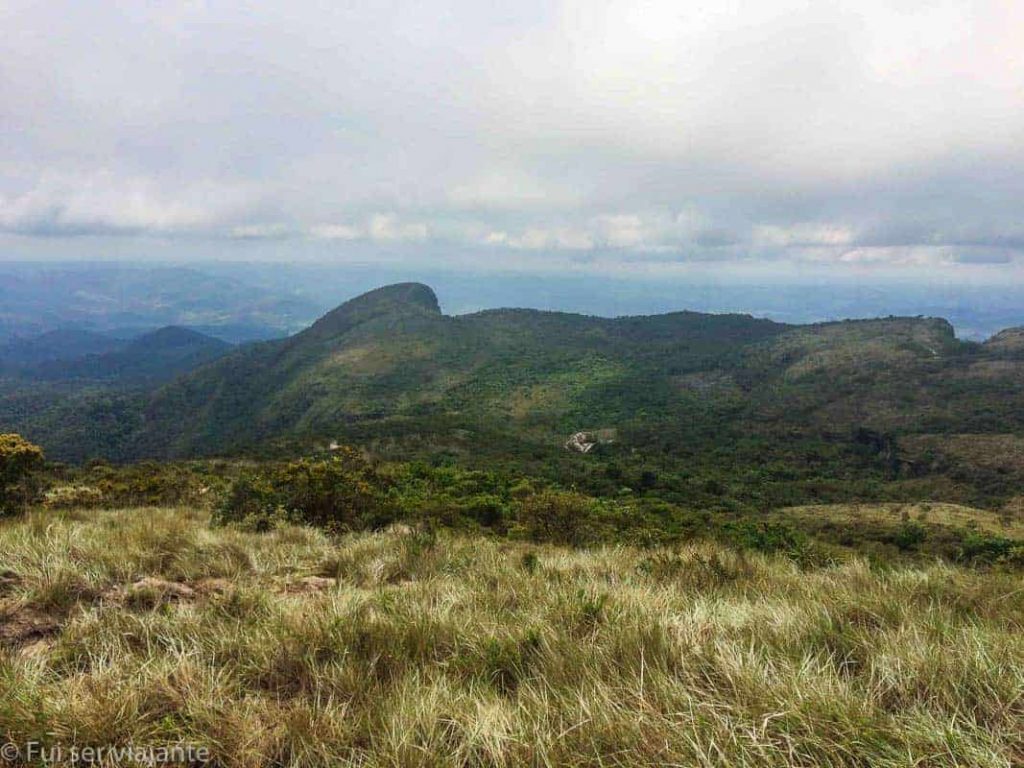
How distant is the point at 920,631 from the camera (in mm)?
2812

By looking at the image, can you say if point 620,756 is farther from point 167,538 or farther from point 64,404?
point 64,404

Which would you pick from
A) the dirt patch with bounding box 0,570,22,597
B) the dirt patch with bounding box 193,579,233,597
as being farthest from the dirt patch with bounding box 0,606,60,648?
the dirt patch with bounding box 193,579,233,597

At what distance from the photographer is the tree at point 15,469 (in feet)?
30.2

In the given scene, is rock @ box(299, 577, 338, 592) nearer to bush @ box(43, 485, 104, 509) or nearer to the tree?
the tree

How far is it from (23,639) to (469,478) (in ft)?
73.7

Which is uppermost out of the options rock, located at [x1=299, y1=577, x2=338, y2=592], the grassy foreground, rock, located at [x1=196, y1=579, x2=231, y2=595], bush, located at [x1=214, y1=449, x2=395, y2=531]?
the grassy foreground

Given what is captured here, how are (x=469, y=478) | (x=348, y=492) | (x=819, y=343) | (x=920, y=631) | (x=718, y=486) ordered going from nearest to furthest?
(x=920, y=631) < (x=348, y=492) < (x=469, y=478) < (x=718, y=486) < (x=819, y=343)

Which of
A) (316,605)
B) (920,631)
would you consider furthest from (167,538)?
(920,631)

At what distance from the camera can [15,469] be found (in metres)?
9.36

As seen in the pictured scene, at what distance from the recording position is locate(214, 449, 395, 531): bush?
327 inches

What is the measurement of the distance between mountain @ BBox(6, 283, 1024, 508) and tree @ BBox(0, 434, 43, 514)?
36.2 m

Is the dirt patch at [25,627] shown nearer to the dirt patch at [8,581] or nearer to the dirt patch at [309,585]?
the dirt patch at [8,581]

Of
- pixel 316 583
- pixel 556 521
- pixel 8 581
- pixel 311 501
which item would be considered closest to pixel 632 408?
pixel 556 521

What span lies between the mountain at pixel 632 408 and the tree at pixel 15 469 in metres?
36.2
